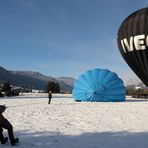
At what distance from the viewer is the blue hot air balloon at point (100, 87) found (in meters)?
31.8

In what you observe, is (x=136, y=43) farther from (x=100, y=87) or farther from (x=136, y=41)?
(x=100, y=87)

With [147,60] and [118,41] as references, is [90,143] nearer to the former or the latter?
[147,60]

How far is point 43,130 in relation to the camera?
37.8 ft

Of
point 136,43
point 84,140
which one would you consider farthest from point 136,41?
point 84,140

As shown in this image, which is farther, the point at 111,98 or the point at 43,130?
the point at 111,98

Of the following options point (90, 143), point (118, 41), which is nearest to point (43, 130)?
point (90, 143)

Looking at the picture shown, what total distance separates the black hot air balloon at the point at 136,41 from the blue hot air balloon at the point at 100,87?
7777mm

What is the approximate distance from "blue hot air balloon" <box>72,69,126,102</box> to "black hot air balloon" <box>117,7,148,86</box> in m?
7.78

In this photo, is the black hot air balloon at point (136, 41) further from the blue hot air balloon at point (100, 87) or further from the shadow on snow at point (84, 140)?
the shadow on snow at point (84, 140)

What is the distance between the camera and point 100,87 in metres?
31.6

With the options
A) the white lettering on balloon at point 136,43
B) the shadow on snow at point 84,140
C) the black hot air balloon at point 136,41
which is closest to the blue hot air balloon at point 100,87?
the black hot air balloon at point 136,41

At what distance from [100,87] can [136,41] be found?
9.51m

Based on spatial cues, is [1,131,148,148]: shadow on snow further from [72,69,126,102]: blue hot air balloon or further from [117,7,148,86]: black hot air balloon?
[72,69,126,102]: blue hot air balloon

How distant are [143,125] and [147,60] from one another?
1023 cm
